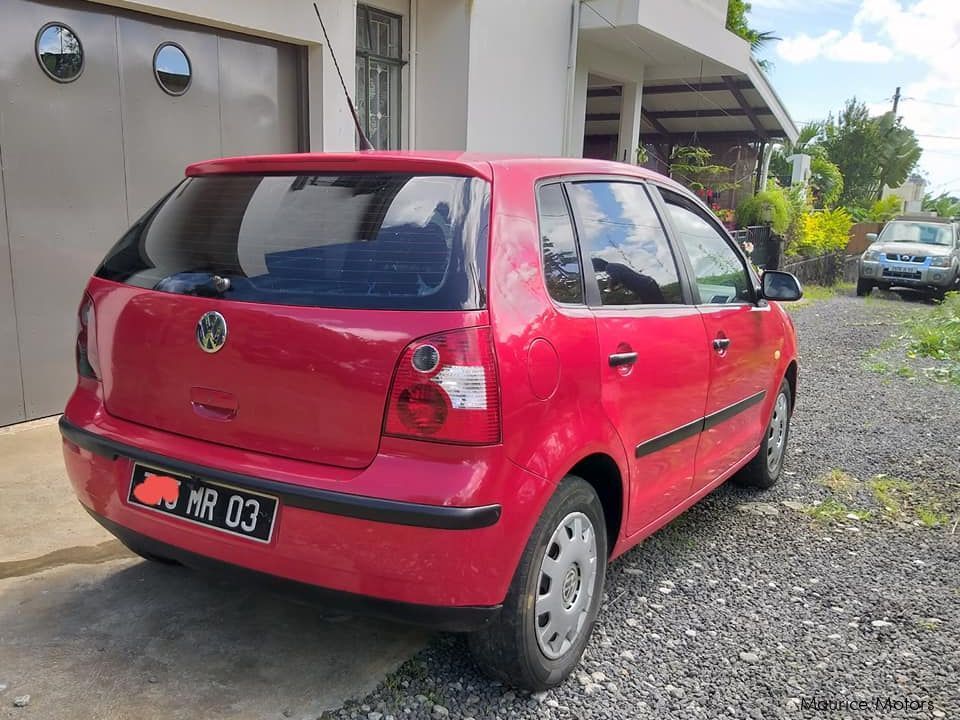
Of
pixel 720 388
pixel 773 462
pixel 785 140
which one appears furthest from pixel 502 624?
pixel 785 140

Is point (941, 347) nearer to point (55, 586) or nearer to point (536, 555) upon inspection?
point (536, 555)

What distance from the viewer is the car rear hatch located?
2.26 m

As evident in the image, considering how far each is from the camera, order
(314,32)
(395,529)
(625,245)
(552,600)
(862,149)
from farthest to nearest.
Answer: (862,149), (314,32), (625,245), (552,600), (395,529)

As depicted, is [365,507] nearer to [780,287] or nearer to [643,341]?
[643,341]

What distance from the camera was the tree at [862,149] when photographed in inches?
1614

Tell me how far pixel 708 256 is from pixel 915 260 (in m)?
14.8

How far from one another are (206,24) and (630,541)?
15.1 feet

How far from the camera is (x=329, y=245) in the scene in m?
2.46

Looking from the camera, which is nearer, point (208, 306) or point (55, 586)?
point (208, 306)

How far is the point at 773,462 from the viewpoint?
4.77m

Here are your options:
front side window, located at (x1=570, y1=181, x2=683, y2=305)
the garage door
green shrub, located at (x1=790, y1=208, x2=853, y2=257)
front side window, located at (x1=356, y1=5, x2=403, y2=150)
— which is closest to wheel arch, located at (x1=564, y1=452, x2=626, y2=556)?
front side window, located at (x1=570, y1=181, x2=683, y2=305)

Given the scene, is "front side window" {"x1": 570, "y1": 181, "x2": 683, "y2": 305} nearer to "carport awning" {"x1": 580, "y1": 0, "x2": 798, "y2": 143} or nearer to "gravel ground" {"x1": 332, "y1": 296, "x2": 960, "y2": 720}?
"gravel ground" {"x1": 332, "y1": 296, "x2": 960, "y2": 720}

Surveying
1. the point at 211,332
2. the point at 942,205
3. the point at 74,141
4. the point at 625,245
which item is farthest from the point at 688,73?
the point at 942,205

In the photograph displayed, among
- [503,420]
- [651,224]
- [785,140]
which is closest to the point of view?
[503,420]
